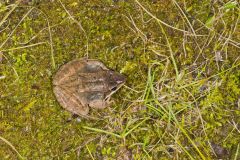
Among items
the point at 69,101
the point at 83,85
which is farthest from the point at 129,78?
the point at 69,101

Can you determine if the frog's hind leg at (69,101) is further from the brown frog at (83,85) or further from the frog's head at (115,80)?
the frog's head at (115,80)

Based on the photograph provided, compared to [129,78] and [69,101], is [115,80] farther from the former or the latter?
[69,101]

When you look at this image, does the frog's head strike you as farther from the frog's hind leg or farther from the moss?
the frog's hind leg

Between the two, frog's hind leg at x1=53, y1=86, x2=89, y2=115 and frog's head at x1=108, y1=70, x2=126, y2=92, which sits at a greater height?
frog's head at x1=108, y1=70, x2=126, y2=92

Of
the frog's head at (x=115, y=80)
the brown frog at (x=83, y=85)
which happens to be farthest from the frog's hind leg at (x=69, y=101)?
the frog's head at (x=115, y=80)

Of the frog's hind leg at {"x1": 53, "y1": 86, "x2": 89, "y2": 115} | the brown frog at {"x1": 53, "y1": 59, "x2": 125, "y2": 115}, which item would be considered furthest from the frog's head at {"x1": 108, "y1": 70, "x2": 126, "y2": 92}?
the frog's hind leg at {"x1": 53, "y1": 86, "x2": 89, "y2": 115}

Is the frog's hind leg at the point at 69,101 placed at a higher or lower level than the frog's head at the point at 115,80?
lower
